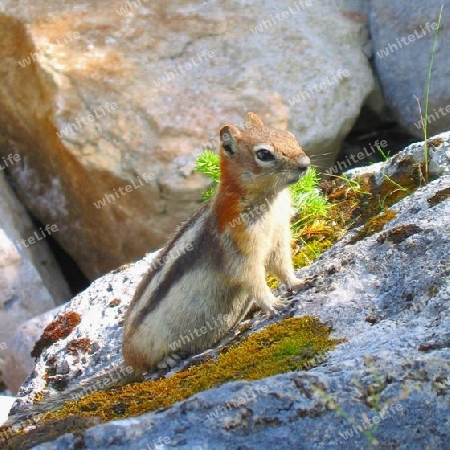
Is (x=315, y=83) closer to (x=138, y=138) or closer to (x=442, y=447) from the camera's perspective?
(x=138, y=138)

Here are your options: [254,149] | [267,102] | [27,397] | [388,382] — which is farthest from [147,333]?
[267,102]

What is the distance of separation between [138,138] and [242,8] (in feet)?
7.48

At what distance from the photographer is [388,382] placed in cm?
365

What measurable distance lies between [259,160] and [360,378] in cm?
252

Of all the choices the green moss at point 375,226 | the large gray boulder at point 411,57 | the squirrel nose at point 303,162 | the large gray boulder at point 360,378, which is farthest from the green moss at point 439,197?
the large gray boulder at point 411,57

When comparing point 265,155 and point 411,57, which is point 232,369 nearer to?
point 265,155

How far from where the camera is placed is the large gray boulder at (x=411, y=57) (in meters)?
9.86

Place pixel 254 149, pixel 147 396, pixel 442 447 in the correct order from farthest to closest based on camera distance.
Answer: pixel 254 149 < pixel 147 396 < pixel 442 447

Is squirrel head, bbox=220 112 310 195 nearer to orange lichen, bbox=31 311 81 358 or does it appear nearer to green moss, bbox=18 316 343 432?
green moss, bbox=18 316 343 432

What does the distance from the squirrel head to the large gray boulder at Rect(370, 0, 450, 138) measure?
169 inches

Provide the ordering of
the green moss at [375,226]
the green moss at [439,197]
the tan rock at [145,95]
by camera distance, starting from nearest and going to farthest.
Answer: the green moss at [439,197], the green moss at [375,226], the tan rock at [145,95]

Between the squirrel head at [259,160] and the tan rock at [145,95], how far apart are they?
345 cm

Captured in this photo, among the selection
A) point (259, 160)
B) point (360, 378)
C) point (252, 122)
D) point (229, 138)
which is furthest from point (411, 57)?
point (360, 378)

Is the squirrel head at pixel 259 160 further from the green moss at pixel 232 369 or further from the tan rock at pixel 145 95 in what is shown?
the tan rock at pixel 145 95
